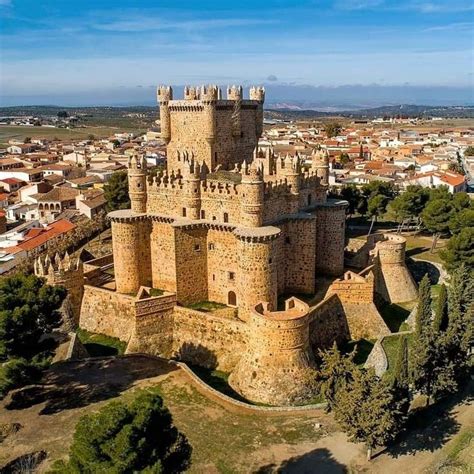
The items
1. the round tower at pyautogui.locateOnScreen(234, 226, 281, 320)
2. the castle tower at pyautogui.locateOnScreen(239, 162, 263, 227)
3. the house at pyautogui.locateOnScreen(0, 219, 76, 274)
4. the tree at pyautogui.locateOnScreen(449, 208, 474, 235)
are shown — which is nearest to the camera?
the round tower at pyautogui.locateOnScreen(234, 226, 281, 320)

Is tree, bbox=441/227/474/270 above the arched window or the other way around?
above

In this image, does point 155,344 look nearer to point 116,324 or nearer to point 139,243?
point 116,324

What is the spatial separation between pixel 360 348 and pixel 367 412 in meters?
8.26

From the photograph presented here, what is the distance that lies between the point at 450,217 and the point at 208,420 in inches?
1029

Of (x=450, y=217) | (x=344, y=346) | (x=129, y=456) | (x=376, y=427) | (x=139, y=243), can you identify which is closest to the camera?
(x=129, y=456)

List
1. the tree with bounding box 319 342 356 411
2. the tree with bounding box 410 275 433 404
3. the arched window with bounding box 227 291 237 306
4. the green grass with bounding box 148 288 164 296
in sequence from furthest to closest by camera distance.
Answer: the green grass with bounding box 148 288 164 296
the arched window with bounding box 227 291 237 306
the tree with bounding box 410 275 433 404
the tree with bounding box 319 342 356 411

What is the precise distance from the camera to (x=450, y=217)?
125ft

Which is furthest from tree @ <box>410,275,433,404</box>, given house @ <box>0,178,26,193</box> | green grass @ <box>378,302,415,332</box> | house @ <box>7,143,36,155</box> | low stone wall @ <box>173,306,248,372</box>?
house @ <box>7,143,36,155</box>

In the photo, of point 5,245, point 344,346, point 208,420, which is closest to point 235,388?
point 208,420

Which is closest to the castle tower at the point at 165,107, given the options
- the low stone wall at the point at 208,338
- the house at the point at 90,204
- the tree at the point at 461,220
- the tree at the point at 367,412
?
the low stone wall at the point at 208,338

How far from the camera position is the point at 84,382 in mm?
21281

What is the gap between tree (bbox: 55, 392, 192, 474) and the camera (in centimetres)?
1241

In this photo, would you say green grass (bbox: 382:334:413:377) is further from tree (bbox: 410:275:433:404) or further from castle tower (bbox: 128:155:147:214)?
castle tower (bbox: 128:155:147:214)

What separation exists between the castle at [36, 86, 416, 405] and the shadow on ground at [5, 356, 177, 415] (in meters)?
1.13
